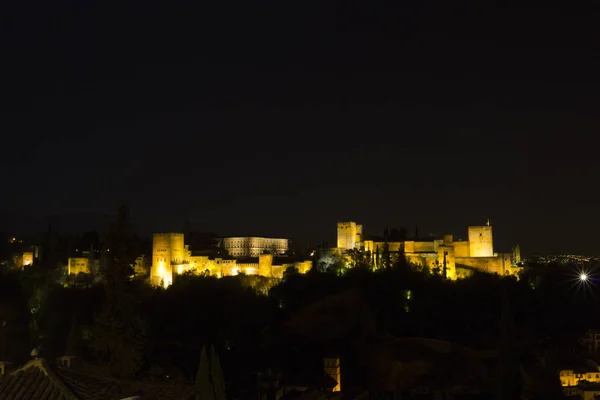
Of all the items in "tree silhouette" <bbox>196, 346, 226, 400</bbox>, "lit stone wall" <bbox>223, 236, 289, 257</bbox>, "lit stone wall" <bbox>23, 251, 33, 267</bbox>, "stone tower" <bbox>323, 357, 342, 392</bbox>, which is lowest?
"stone tower" <bbox>323, 357, 342, 392</bbox>

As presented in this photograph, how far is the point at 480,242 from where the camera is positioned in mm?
71938

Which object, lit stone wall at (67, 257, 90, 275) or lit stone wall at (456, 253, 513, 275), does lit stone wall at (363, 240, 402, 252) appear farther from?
lit stone wall at (67, 257, 90, 275)

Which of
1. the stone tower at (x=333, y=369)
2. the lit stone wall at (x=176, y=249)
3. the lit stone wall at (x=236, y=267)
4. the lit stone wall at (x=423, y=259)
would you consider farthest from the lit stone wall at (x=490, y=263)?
the lit stone wall at (x=176, y=249)

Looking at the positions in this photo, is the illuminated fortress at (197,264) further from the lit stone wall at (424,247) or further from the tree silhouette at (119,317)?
the tree silhouette at (119,317)

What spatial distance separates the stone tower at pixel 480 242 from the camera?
2830 inches

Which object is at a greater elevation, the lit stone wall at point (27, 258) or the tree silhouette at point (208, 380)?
the lit stone wall at point (27, 258)

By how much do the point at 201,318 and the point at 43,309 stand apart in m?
16.5

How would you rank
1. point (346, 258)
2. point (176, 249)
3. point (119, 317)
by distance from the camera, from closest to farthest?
point (119, 317) < point (346, 258) < point (176, 249)

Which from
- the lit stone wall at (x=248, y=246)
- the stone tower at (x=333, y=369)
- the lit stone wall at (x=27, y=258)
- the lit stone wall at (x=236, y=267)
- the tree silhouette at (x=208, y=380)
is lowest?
the stone tower at (x=333, y=369)

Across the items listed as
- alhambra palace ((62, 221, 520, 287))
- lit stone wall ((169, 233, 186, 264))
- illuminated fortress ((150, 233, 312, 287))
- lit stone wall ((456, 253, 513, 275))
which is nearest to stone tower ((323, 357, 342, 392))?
alhambra palace ((62, 221, 520, 287))

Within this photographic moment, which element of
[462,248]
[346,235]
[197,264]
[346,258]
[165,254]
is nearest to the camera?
[346,258]

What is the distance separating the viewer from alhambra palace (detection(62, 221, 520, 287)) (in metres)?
69.1

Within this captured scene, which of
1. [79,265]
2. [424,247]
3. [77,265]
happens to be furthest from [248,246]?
[424,247]

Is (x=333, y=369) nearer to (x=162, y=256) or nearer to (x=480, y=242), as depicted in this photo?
(x=480, y=242)
